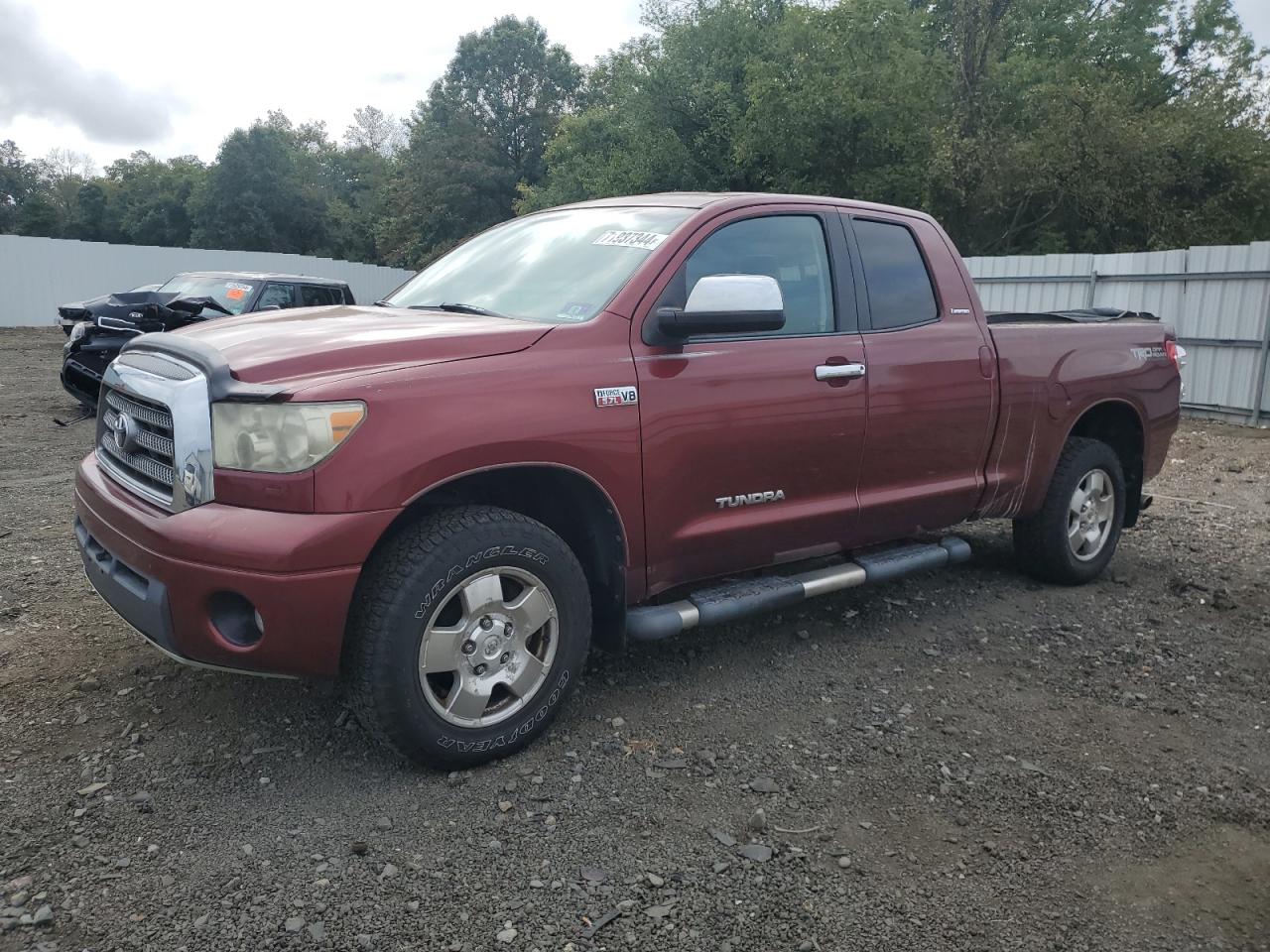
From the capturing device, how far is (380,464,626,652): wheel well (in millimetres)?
3410

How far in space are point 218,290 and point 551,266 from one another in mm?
8117

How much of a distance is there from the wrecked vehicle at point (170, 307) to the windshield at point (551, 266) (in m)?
4.50

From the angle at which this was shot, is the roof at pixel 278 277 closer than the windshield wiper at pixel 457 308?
No

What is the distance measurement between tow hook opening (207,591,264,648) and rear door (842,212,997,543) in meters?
2.47

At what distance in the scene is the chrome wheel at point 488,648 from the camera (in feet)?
10.3

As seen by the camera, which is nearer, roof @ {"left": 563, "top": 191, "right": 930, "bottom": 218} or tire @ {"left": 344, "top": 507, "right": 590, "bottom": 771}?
tire @ {"left": 344, "top": 507, "right": 590, "bottom": 771}

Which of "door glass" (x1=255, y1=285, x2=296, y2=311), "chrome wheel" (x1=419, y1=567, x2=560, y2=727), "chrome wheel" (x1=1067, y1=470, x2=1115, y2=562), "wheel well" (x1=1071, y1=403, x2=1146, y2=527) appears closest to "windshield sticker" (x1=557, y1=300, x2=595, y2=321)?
"chrome wheel" (x1=419, y1=567, x2=560, y2=727)

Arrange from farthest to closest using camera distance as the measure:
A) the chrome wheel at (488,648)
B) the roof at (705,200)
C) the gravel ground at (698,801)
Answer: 1. the roof at (705,200)
2. the chrome wheel at (488,648)
3. the gravel ground at (698,801)

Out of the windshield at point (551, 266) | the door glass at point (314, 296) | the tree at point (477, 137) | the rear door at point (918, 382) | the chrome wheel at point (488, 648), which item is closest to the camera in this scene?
the chrome wheel at point (488, 648)

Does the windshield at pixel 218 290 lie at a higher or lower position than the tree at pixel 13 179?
lower

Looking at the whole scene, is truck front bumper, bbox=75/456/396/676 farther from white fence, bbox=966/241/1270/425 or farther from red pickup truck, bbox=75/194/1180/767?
white fence, bbox=966/241/1270/425

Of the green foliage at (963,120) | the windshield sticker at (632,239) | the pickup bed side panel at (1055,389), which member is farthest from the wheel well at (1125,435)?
the green foliage at (963,120)

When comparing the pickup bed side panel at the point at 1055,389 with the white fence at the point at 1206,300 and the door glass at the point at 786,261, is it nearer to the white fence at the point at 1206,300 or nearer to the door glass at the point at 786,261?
the door glass at the point at 786,261

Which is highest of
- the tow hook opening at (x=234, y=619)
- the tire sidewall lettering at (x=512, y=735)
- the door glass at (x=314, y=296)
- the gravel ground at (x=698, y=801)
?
the door glass at (x=314, y=296)
